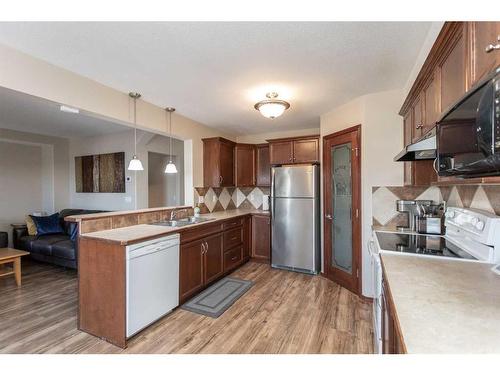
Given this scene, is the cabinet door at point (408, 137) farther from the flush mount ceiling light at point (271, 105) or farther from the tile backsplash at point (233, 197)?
the tile backsplash at point (233, 197)

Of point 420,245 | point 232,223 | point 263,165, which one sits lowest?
point 232,223

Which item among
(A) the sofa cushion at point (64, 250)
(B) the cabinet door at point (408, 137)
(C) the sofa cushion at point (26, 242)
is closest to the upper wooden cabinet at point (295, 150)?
(B) the cabinet door at point (408, 137)

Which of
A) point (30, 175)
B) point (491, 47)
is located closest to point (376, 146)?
point (491, 47)

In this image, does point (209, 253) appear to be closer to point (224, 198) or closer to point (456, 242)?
point (224, 198)

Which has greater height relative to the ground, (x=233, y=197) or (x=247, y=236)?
(x=233, y=197)

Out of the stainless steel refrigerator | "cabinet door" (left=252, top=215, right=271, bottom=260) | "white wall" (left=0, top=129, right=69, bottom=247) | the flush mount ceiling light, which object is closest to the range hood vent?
the flush mount ceiling light

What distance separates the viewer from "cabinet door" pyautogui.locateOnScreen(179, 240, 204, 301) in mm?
2748

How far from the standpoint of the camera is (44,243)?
4004 millimetres

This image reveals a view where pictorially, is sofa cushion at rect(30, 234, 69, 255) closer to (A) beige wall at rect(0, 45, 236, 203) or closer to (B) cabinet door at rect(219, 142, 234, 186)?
(A) beige wall at rect(0, 45, 236, 203)

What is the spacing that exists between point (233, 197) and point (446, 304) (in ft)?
14.3

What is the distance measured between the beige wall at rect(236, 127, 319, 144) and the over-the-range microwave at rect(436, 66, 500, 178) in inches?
140

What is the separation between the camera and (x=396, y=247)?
1855mm

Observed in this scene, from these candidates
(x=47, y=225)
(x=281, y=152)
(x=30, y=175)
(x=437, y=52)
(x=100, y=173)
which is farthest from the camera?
(x=100, y=173)
